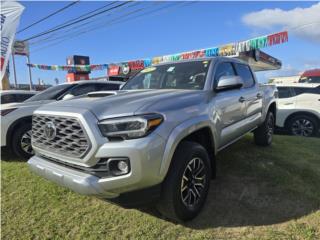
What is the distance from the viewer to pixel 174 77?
417 centimetres

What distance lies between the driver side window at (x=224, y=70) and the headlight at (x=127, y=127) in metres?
1.72

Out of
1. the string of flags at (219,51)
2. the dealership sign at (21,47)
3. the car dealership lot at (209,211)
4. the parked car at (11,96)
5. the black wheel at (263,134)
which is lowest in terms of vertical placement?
the car dealership lot at (209,211)

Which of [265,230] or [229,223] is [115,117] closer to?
[229,223]

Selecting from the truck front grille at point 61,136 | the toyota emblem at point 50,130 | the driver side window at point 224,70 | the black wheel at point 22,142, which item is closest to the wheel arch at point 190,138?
the truck front grille at point 61,136

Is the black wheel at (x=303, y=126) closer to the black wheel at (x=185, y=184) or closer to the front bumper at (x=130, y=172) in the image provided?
the black wheel at (x=185, y=184)

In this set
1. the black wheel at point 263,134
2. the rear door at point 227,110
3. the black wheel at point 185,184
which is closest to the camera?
the black wheel at point 185,184

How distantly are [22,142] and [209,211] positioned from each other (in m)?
3.85

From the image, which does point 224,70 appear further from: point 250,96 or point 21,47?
point 21,47

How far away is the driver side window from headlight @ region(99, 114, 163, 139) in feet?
5.63

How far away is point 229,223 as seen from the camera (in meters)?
3.14

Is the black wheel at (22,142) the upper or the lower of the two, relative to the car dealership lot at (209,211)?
upper

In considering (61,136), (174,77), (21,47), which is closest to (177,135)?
(61,136)

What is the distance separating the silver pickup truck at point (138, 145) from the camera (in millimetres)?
2533

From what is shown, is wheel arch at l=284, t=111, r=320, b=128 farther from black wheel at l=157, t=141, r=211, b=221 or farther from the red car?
the red car
